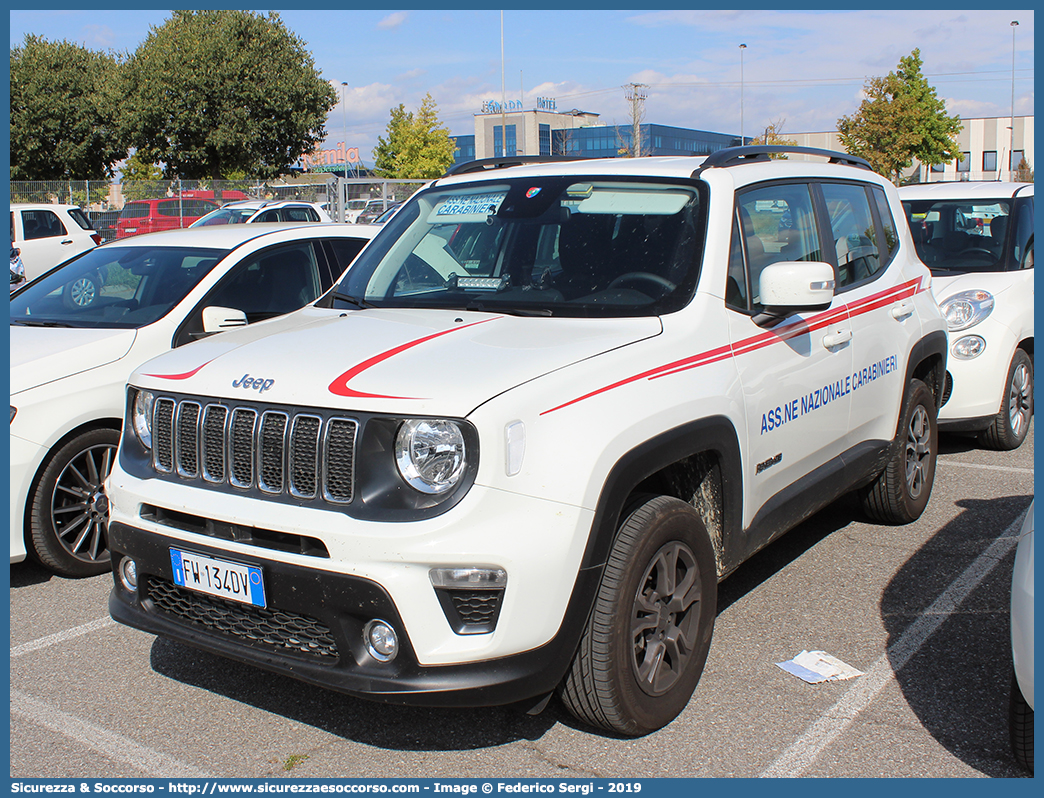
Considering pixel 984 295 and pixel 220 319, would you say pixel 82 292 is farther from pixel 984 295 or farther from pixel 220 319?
pixel 984 295

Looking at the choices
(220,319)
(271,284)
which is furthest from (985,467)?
(220,319)

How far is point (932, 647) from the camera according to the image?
13.1ft

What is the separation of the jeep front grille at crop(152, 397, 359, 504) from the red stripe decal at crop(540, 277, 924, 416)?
2.06 feet

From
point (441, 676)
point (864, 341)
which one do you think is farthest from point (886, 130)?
point (441, 676)

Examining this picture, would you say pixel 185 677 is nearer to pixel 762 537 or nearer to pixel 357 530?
pixel 357 530

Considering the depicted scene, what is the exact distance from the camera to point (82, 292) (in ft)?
19.1

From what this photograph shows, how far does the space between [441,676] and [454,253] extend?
6.87ft

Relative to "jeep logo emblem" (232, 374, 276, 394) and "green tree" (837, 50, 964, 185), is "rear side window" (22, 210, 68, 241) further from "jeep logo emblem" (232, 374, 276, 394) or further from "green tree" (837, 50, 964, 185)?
"green tree" (837, 50, 964, 185)

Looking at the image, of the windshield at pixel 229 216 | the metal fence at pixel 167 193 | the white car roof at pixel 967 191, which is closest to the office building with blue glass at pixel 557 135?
the metal fence at pixel 167 193

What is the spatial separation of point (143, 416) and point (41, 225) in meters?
17.2

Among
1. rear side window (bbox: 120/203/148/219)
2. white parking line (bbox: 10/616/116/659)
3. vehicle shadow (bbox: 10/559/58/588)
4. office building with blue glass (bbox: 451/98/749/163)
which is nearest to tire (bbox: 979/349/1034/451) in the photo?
white parking line (bbox: 10/616/116/659)

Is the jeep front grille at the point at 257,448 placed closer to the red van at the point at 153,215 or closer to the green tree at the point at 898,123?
the red van at the point at 153,215

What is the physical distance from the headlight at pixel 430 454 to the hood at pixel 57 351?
8.85 ft

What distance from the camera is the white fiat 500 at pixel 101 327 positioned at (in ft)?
15.5
